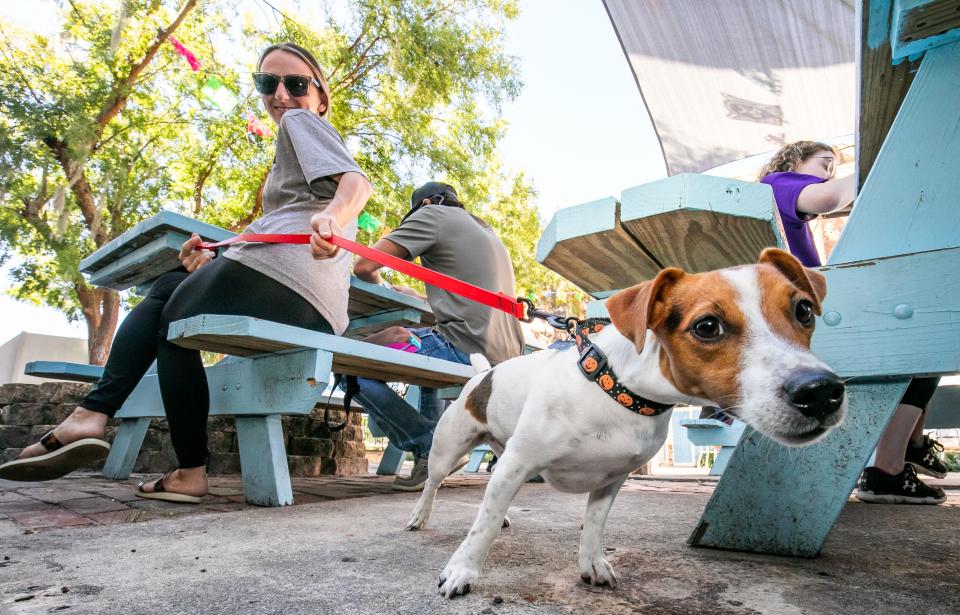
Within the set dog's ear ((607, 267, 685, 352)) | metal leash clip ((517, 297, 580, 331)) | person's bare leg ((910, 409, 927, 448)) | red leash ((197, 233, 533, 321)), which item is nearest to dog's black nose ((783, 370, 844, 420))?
dog's ear ((607, 267, 685, 352))

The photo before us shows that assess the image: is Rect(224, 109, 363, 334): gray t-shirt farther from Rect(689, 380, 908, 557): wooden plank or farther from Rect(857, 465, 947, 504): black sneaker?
Rect(857, 465, 947, 504): black sneaker

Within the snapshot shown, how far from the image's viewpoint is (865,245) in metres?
1.35

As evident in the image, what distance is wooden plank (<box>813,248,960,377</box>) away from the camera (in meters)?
1.22

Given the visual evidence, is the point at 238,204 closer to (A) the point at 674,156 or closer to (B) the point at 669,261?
(A) the point at 674,156

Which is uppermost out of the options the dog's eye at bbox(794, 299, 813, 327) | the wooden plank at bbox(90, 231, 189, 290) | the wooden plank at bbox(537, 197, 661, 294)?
the wooden plank at bbox(90, 231, 189, 290)

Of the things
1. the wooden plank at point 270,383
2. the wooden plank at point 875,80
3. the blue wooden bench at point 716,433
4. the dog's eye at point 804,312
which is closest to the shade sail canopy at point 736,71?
the blue wooden bench at point 716,433

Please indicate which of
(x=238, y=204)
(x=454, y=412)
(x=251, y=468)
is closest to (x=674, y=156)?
(x=454, y=412)

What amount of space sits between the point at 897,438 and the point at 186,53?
10.4m

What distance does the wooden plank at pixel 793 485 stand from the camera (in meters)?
1.39

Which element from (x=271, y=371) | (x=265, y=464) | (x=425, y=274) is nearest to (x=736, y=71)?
(x=425, y=274)

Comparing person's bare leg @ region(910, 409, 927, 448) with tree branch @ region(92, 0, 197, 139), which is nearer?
person's bare leg @ region(910, 409, 927, 448)

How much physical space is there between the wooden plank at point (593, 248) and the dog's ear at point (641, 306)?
0.71 feet

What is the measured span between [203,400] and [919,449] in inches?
167

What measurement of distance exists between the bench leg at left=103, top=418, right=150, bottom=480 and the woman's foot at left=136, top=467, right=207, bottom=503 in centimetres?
128
